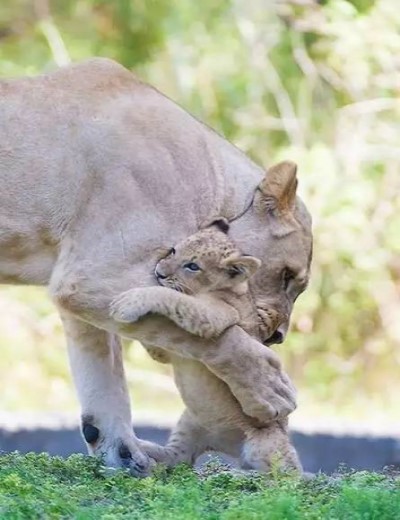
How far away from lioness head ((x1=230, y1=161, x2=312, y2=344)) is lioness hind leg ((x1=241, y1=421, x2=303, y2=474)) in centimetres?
36

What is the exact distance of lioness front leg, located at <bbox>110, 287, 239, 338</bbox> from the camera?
5602mm

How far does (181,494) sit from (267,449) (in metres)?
1.00

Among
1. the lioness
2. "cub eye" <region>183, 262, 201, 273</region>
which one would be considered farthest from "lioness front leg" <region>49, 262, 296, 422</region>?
"cub eye" <region>183, 262, 201, 273</region>

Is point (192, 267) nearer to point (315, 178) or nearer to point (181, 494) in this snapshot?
point (181, 494)

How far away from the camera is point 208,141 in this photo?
617cm

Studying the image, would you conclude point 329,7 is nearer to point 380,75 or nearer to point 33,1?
point 380,75

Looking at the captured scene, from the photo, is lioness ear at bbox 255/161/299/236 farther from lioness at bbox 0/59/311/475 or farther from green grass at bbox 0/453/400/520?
green grass at bbox 0/453/400/520

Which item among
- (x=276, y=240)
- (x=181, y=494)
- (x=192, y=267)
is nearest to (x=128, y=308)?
(x=192, y=267)

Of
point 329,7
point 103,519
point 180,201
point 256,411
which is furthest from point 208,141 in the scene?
point 329,7

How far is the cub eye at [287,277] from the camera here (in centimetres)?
605

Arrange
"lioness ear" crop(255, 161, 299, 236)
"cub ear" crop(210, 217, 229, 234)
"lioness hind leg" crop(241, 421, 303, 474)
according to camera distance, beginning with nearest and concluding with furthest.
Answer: "lioness hind leg" crop(241, 421, 303, 474)
"cub ear" crop(210, 217, 229, 234)
"lioness ear" crop(255, 161, 299, 236)

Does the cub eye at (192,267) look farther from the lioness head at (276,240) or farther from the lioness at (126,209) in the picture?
the lioness head at (276,240)


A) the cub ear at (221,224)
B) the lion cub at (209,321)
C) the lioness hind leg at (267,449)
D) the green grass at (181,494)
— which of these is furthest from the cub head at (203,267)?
the green grass at (181,494)

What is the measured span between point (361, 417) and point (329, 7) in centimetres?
339
